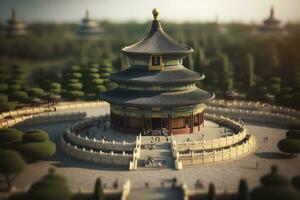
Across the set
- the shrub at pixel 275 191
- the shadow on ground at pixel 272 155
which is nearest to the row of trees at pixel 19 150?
the shrub at pixel 275 191

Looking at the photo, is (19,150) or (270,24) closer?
(19,150)

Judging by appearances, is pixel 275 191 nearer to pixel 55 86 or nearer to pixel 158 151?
pixel 158 151

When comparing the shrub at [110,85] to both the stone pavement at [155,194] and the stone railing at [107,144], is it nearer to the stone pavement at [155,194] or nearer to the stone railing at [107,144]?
the stone railing at [107,144]

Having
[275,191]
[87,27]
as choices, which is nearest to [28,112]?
[275,191]

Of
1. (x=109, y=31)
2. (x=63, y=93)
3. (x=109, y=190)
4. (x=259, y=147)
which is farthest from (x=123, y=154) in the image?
(x=109, y=31)

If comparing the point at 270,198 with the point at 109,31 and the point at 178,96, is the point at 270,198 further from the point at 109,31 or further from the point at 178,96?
the point at 109,31

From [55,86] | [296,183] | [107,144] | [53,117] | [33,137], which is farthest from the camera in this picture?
[55,86]
